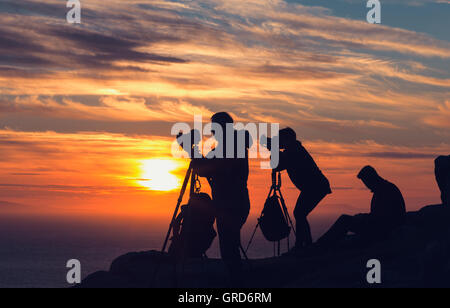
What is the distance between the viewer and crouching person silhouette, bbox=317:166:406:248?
36.9 ft

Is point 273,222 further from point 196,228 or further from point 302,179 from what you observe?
point 196,228

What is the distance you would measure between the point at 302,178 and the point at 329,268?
87.5 inches

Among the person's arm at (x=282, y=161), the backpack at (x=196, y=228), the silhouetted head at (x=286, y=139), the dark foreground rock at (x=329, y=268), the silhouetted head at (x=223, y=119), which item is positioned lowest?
the dark foreground rock at (x=329, y=268)

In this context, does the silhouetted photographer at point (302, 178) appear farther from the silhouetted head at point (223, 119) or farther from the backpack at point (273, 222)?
the silhouetted head at point (223, 119)

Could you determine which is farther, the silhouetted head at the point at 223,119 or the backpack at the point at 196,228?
the backpack at the point at 196,228

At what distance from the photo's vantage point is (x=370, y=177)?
37.5 ft

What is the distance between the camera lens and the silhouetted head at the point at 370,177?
11.4 m

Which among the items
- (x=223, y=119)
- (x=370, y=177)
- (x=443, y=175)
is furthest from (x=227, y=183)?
(x=443, y=175)

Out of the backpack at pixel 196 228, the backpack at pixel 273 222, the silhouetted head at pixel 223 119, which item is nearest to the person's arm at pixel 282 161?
the backpack at pixel 273 222

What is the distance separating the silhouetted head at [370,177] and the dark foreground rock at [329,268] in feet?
3.93

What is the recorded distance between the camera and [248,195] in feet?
31.7

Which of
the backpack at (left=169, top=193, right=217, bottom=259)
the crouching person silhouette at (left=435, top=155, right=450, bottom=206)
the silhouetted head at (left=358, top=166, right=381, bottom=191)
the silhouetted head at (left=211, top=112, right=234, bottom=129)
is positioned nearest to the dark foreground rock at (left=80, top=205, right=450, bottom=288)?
the backpack at (left=169, top=193, right=217, bottom=259)

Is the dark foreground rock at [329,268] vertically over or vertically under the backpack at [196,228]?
under

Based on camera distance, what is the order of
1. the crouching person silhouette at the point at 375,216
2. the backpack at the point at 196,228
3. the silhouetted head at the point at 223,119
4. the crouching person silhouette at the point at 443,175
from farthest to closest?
the crouching person silhouette at the point at 443,175
the crouching person silhouette at the point at 375,216
the backpack at the point at 196,228
the silhouetted head at the point at 223,119
